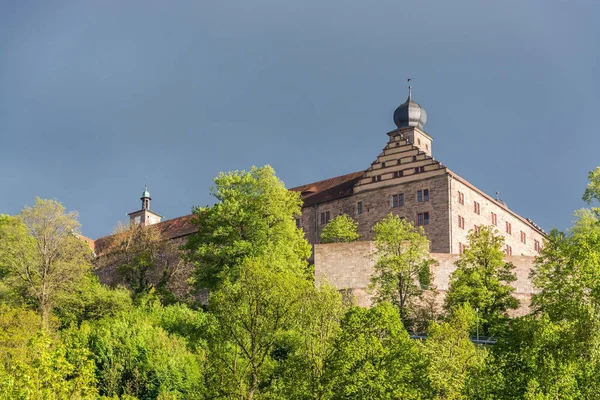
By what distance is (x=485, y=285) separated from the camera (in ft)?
188

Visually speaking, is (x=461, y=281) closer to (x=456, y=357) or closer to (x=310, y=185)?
(x=456, y=357)

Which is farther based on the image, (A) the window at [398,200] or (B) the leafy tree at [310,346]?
(A) the window at [398,200]

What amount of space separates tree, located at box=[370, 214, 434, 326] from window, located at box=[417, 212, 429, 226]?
988 centimetres

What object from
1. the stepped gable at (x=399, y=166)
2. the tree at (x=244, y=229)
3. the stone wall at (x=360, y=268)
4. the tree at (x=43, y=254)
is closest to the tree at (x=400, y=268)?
the stone wall at (x=360, y=268)

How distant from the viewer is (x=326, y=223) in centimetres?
→ 7756

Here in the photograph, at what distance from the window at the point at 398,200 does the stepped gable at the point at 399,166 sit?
3.29ft

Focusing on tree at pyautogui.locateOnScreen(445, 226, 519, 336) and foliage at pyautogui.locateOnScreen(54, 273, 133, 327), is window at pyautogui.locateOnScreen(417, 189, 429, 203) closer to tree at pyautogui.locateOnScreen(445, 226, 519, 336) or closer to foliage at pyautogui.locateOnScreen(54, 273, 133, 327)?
tree at pyautogui.locateOnScreen(445, 226, 519, 336)

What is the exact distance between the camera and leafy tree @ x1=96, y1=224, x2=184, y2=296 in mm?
74188

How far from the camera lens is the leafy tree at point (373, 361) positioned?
39406mm

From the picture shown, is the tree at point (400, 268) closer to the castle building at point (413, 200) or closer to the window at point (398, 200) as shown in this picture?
the castle building at point (413, 200)

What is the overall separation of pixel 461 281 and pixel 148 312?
59.9 feet

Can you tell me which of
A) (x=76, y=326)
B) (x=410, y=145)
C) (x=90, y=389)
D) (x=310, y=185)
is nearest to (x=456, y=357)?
(x=90, y=389)

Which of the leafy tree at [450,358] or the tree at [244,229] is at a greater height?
the tree at [244,229]

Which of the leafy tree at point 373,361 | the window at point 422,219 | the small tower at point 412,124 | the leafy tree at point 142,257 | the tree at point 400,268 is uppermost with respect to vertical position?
the small tower at point 412,124
